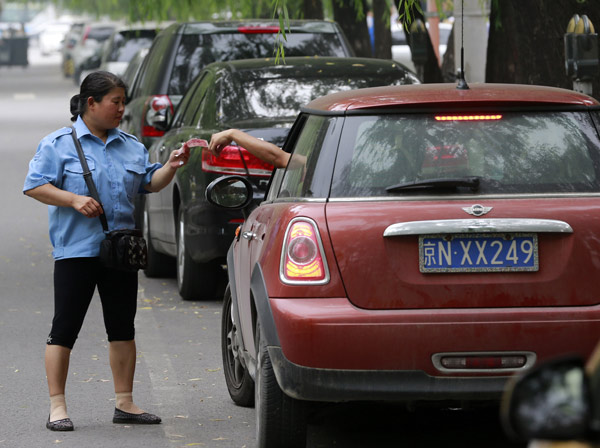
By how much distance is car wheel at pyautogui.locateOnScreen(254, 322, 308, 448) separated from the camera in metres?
5.17

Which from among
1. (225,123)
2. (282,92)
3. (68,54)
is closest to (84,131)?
(225,123)

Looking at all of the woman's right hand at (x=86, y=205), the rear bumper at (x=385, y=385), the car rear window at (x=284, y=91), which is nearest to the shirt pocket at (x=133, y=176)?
the woman's right hand at (x=86, y=205)

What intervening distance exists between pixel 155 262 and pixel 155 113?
1.36 meters

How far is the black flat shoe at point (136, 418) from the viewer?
6.30m

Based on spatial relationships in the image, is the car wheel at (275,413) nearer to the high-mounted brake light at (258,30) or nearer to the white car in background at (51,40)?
the high-mounted brake light at (258,30)

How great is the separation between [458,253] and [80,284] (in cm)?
194

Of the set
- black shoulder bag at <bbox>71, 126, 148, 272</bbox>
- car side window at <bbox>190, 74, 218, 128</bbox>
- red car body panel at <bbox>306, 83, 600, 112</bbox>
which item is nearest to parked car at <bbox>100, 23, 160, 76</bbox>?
car side window at <bbox>190, 74, 218, 128</bbox>

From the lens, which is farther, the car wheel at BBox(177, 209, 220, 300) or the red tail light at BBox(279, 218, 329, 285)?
the car wheel at BBox(177, 209, 220, 300)

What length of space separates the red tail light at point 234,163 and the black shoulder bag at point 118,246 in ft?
9.01

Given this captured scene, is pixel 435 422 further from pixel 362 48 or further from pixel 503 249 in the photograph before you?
pixel 362 48

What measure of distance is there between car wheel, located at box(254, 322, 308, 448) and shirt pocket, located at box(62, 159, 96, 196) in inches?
49.5

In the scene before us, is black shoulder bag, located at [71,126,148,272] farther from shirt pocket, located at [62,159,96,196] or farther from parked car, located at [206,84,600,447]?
parked car, located at [206,84,600,447]

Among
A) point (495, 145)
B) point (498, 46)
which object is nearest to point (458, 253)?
point (495, 145)

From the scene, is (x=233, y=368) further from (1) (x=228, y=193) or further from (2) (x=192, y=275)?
(2) (x=192, y=275)
